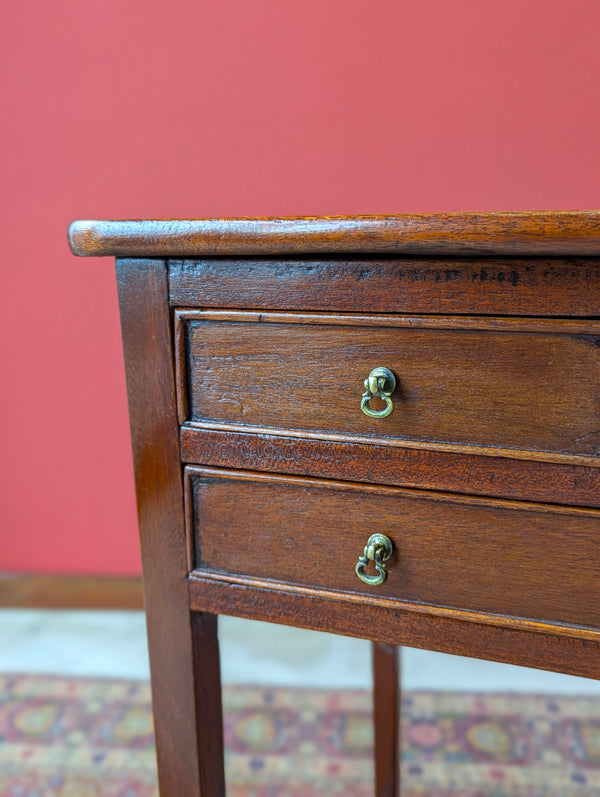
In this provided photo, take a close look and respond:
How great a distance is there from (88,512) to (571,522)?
1.30 metres

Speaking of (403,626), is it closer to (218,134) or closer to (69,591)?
(218,134)

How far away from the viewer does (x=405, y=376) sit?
1.83ft

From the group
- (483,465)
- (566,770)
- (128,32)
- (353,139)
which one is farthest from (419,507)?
(128,32)

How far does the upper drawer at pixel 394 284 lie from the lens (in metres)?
0.51

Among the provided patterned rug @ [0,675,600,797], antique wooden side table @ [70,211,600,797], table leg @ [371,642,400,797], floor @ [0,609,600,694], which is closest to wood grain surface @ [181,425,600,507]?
antique wooden side table @ [70,211,600,797]

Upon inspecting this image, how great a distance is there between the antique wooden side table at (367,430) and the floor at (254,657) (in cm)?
82

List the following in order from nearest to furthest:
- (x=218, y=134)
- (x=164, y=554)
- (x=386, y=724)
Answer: (x=164, y=554) → (x=386, y=724) → (x=218, y=134)

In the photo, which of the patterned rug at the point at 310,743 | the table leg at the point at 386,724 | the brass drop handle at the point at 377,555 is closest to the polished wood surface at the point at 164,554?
the brass drop handle at the point at 377,555

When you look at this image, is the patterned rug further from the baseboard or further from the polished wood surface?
the polished wood surface

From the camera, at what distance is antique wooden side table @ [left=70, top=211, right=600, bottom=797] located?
0.52m

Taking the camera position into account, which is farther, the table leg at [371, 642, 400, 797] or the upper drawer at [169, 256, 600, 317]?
the table leg at [371, 642, 400, 797]

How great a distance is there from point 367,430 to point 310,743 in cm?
87

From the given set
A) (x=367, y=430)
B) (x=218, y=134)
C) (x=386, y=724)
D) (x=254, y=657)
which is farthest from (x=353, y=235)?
(x=254, y=657)

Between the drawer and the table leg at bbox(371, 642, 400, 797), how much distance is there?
1.51 ft
